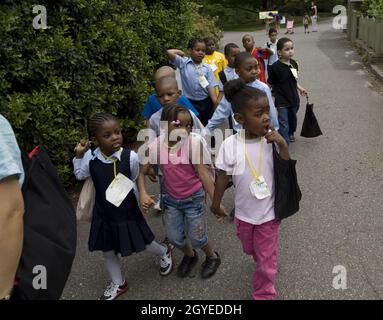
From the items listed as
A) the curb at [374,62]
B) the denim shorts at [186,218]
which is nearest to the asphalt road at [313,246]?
the denim shorts at [186,218]

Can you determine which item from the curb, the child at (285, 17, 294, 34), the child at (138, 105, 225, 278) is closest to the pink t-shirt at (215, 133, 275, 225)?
the child at (138, 105, 225, 278)

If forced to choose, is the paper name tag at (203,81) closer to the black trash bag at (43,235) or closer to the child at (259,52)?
the child at (259,52)

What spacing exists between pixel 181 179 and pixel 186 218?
13.3 inches

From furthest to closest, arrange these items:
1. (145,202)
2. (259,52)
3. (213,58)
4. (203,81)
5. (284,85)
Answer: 1. (259,52)
2. (213,58)
3. (284,85)
4. (203,81)
5. (145,202)

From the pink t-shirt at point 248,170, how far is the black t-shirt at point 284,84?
309 cm

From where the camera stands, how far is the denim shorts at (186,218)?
3070 mm

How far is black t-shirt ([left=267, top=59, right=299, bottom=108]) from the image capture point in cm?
548

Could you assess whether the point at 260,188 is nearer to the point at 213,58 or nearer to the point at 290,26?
the point at 213,58

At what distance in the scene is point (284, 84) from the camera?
549cm

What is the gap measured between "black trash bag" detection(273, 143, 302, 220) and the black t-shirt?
3117 mm

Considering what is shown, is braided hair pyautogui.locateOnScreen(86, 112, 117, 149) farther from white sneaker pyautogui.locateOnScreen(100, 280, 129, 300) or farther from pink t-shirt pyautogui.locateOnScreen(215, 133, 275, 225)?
white sneaker pyautogui.locateOnScreen(100, 280, 129, 300)

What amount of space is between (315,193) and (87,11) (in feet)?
11.6

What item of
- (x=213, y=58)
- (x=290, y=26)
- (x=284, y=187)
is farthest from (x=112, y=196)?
(x=290, y=26)

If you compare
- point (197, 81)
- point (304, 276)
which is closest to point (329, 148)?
point (197, 81)
